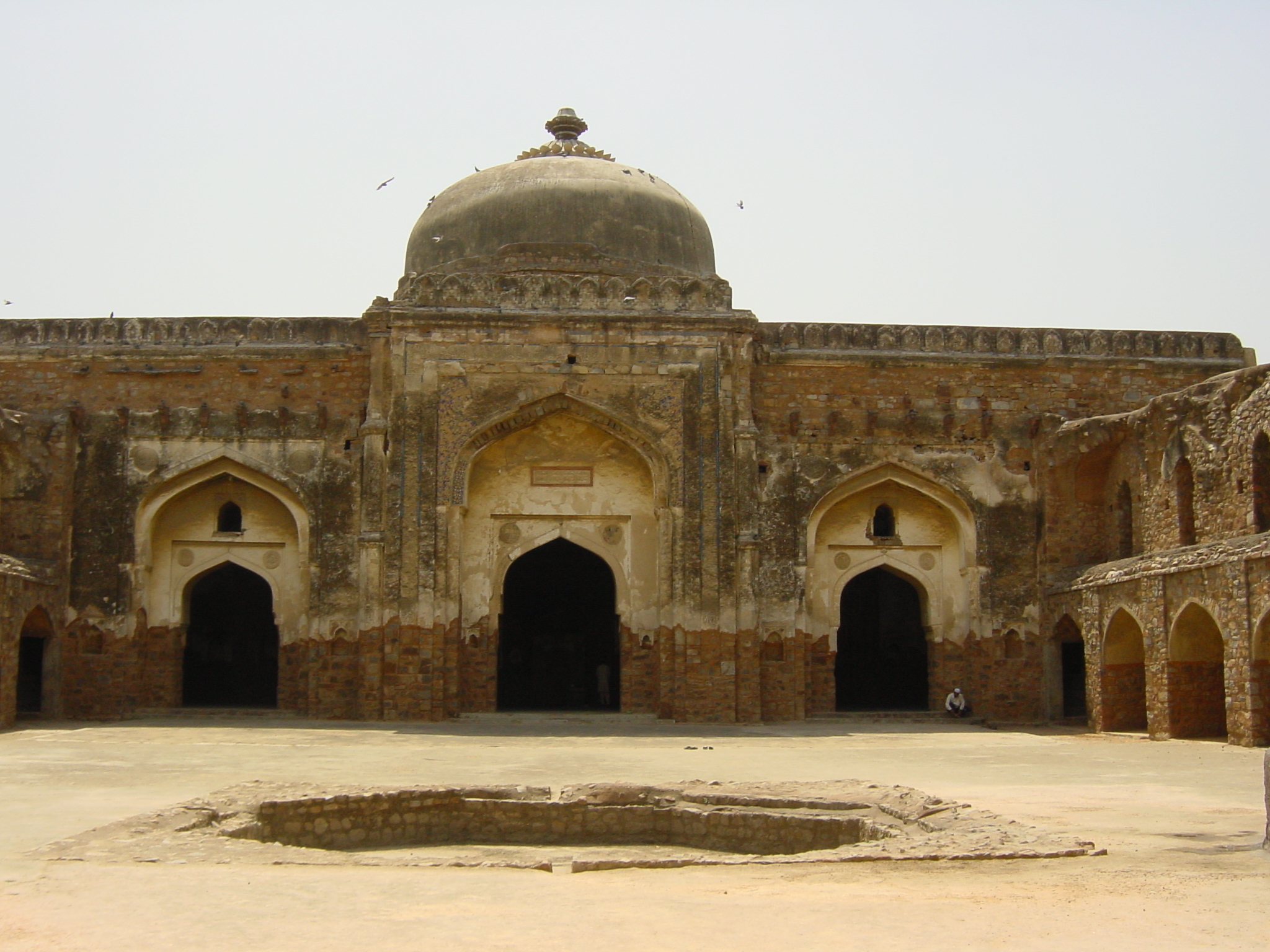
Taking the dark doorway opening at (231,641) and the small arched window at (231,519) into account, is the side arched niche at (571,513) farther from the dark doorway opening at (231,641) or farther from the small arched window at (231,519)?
the dark doorway opening at (231,641)

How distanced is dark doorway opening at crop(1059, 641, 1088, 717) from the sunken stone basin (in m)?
8.57

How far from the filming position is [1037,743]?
12836 mm

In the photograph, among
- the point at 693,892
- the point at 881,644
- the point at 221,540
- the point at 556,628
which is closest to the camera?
the point at 693,892

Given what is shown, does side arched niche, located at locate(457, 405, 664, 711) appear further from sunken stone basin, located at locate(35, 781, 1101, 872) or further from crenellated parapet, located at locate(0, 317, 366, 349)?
sunken stone basin, located at locate(35, 781, 1101, 872)

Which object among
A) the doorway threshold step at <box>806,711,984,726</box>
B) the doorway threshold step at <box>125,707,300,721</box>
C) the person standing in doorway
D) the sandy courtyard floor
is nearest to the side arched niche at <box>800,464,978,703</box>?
the doorway threshold step at <box>806,711,984,726</box>

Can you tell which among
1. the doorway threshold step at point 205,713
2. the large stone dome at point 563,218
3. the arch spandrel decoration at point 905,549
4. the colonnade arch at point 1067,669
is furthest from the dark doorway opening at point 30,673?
the colonnade arch at point 1067,669

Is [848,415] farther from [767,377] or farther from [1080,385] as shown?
[1080,385]

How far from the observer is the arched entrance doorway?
1501cm

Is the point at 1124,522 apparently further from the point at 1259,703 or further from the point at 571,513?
the point at 571,513

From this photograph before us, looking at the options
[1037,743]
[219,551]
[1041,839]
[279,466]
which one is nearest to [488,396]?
[279,466]

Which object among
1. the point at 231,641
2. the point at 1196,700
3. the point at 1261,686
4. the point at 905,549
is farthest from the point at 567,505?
the point at 1261,686

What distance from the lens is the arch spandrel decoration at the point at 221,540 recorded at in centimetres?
1562

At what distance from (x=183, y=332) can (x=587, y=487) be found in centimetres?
479

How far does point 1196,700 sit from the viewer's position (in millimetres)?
12867
